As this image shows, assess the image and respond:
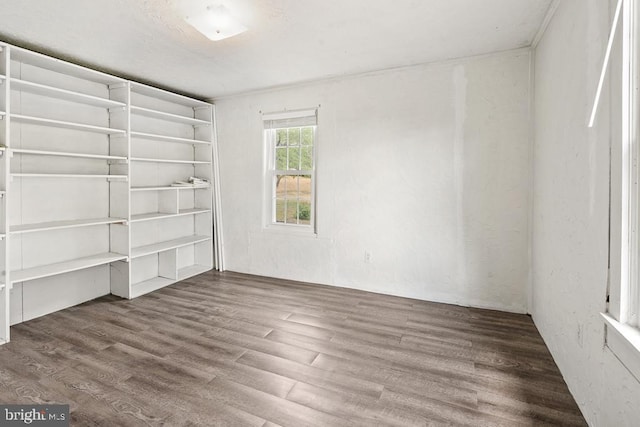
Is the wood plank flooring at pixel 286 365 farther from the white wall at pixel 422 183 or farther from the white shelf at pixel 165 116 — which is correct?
the white shelf at pixel 165 116

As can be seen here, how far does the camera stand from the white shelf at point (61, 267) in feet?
9.07

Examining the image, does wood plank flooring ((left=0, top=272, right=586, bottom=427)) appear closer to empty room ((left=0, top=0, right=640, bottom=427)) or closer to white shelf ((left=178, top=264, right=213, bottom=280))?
empty room ((left=0, top=0, right=640, bottom=427))

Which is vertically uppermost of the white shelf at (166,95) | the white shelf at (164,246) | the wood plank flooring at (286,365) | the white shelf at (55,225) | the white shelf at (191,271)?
the white shelf at (166,95)

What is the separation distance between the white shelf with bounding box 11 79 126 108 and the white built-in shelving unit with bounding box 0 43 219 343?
11 mm

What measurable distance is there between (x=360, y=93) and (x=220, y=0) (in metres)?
1.96

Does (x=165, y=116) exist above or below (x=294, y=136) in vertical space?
above

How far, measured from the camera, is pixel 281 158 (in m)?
4.52

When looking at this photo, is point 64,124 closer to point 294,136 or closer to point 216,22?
point 216,22

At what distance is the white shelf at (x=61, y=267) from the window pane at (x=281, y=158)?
219 centimetres

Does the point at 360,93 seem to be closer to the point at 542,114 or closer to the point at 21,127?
the point at 542,114

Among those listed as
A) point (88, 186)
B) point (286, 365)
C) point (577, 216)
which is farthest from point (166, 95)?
point (577, 216)

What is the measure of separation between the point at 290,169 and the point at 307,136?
0.50 metres

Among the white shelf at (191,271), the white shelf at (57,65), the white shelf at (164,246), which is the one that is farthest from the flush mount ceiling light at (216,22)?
the white shelf at (191,271)

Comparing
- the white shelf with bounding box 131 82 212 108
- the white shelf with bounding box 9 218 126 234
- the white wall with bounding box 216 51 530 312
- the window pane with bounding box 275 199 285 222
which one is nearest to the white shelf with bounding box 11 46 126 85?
the white shelf with bounding box 131 82 212 108
